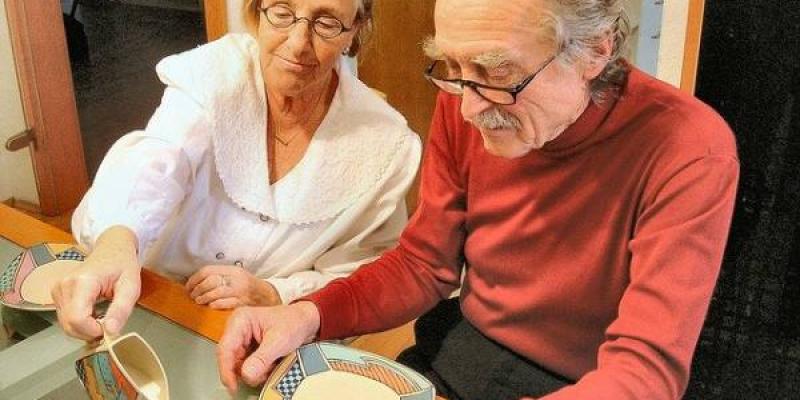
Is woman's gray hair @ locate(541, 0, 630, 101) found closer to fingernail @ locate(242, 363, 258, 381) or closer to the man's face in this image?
the man's face

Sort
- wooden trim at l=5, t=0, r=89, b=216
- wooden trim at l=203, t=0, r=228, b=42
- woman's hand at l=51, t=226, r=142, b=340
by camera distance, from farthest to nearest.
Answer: wooden trim at l=5, t=0, r=89, b=216, wooden trim at l=203, t=0, r=228, b=42, woman's hand at l=51, t=226, r=142, b=340

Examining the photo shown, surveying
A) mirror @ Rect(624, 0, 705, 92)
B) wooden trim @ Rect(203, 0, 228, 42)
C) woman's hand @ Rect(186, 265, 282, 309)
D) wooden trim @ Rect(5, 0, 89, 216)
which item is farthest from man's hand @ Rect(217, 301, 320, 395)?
wooden trim @ Rect(5, 0, 89, 216)

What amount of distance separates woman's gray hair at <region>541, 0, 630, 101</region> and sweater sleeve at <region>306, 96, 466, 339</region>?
245 mm

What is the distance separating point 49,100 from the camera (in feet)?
9.21

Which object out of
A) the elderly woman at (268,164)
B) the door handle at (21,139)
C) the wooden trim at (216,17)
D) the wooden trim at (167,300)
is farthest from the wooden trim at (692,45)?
the door handle at (21,139)

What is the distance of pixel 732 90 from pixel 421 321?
75cm

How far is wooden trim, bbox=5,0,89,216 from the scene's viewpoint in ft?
8.79

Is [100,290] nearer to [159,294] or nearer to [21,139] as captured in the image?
[159,294]

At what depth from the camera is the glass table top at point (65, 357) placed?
0.98 metres

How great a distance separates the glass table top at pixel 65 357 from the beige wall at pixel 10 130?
6.02ft

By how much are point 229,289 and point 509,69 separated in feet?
1.76

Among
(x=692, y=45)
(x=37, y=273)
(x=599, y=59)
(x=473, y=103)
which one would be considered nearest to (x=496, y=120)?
(x=473, y=103)

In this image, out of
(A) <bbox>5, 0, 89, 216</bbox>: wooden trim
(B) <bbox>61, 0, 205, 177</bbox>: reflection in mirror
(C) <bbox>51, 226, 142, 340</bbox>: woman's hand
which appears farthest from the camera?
A: (B) <bbox>61, 0, 205, 177</bbox>: reflection in mirror

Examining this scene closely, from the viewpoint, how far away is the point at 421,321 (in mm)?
1293
